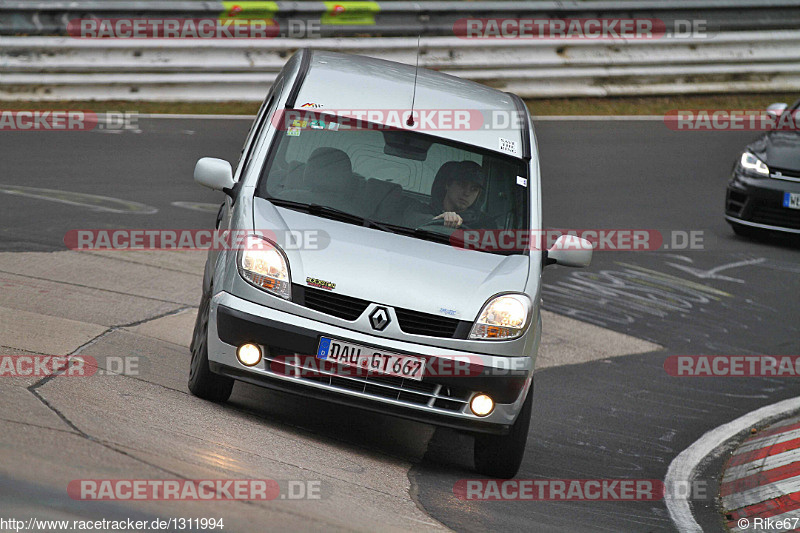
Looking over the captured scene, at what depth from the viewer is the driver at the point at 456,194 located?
6.70 meters

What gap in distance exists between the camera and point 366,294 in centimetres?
589

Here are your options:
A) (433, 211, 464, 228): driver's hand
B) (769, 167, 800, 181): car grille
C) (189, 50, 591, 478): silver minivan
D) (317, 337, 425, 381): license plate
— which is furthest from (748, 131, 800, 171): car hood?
(317, 337, 425, 381): license plate

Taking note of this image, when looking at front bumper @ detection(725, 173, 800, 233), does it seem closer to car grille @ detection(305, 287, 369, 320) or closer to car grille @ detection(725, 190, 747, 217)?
car grille @ detection(725, 190, 747, 217)

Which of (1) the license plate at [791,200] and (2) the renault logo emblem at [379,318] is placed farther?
(1) the license plate at [791,200]

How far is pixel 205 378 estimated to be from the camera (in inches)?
248

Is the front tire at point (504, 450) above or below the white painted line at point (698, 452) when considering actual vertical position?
above

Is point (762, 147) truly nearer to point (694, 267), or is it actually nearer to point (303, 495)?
point (694, 267)

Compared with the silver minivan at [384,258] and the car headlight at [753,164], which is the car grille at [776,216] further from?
the silver minivan at [384,258]

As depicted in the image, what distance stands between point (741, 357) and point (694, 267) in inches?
99.7

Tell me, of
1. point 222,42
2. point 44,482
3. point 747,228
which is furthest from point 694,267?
point 44,482

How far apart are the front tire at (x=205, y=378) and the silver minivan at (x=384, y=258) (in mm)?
11

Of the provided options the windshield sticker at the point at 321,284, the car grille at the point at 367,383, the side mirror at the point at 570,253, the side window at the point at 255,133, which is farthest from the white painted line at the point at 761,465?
the side window at the point at 255,133

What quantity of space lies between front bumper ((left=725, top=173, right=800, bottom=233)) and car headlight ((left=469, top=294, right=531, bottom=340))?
7.44 m

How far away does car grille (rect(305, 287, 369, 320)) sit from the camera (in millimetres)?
5902
